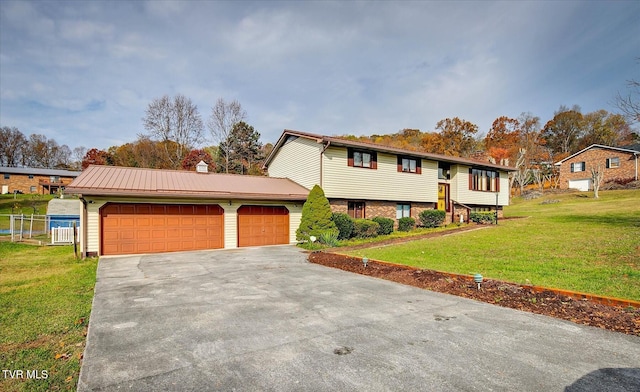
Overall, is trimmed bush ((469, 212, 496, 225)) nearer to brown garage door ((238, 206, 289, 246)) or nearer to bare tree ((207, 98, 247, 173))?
brown garage door ((238, 206, 289, 246))

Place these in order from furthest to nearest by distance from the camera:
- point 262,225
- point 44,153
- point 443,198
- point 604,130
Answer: point 44,153, point 604,130, point 443,198, point 262,225

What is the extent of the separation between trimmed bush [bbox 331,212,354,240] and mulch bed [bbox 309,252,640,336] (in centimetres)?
657

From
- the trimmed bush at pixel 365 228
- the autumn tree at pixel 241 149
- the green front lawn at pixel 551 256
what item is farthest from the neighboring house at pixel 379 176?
the autumn tree at pixel 241 149

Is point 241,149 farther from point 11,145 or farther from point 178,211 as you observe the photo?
point 11,145

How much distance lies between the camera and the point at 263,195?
15781mm

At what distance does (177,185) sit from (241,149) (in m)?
24.0

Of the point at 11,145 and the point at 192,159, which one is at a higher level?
the point at 11,145

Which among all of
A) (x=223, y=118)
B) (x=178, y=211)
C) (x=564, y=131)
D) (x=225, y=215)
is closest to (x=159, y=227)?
(x=178, y=211)

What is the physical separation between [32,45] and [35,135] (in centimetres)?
6277

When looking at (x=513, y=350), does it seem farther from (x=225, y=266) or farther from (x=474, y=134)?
(x=474, y=134)

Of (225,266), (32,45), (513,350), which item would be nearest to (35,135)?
(32,45)

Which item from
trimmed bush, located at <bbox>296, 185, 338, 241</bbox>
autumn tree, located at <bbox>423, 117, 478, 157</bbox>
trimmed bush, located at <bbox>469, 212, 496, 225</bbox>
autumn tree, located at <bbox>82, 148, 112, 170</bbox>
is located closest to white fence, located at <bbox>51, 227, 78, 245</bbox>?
trimmed bush, located at <bbox>296, 185, 338, 241</bbox>

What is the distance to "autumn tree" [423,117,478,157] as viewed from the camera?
46.5 m

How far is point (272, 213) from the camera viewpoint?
55.0 ft
